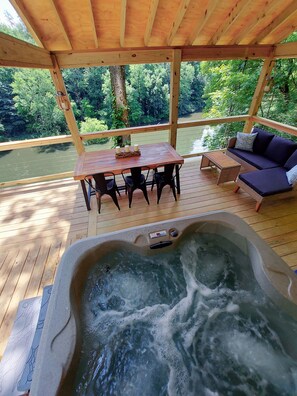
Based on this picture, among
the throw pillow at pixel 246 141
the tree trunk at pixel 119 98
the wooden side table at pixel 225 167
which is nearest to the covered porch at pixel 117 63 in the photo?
the wooden side table at pixel 225 167

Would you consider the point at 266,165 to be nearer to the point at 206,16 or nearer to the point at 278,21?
the point at 278,21

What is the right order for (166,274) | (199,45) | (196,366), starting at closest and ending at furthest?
(196,366) → (166,274) → (199,45)

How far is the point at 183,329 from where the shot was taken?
1662 mm

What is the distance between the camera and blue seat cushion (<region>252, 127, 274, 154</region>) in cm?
372

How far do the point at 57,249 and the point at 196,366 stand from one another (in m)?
1.93

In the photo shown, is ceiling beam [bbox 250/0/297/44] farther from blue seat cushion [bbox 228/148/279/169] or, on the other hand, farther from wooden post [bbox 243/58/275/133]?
blue seat cushion [bbox 228/148/279/169]

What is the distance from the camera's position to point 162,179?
305 centimetres

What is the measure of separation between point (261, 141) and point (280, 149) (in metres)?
0.46

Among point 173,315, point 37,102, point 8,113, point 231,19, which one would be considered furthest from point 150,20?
point 8,113

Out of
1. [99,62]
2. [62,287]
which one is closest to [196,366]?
[62,287]

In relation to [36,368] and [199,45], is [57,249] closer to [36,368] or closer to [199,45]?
[36,368]

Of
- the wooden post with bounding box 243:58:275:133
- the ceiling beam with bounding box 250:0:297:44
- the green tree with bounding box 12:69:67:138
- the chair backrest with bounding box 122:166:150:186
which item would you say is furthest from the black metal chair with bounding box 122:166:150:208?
the green tree with bounding box 12:69:67:138

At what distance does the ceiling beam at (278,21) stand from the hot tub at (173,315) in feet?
10.0

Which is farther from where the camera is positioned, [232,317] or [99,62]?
[99,62]
